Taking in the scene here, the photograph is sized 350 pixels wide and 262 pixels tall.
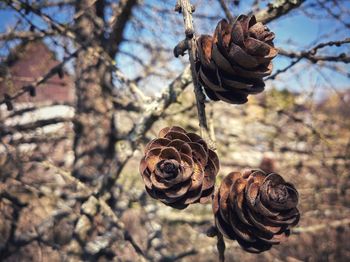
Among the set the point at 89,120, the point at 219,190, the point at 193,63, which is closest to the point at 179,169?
the point at 219,190

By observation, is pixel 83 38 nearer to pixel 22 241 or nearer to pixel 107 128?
pixel 107 128

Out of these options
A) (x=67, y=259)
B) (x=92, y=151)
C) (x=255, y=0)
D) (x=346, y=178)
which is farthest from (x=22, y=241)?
(x=346, y=178)

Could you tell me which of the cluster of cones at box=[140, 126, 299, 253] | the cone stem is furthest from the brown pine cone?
the cone stem

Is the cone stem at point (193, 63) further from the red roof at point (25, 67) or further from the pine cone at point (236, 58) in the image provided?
the red roof at point (25, 67)

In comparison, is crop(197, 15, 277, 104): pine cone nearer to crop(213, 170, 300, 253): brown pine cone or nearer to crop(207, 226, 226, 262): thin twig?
crop(213, 170, 300, 253): brown pine cone

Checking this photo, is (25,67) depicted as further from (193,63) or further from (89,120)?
(193,63)
